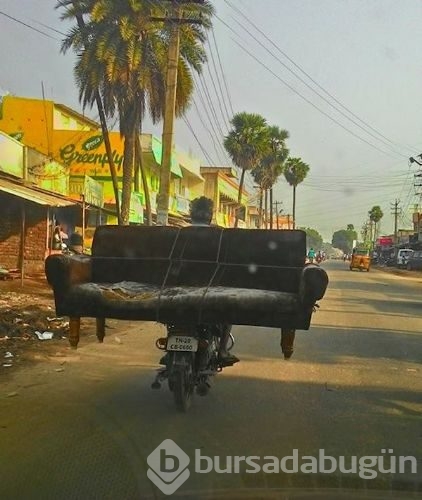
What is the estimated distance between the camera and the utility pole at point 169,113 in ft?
57.7

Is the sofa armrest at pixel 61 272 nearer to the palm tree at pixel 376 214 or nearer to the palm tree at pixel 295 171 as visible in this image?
the palm tree at pixel 295 171

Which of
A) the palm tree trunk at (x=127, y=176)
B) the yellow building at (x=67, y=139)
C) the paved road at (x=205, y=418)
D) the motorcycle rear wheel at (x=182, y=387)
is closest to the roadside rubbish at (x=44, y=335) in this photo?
the paved road at (x=205, y=418)

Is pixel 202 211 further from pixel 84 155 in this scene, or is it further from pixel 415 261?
pixel 415 261

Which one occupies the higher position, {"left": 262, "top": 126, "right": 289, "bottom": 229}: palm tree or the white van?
{"left": 262, "top": 126, "right": 289, "bottom": 229}: palm tree

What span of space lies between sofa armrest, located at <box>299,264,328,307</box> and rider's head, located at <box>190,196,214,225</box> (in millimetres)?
1731

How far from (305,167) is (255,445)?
7126 centimetres

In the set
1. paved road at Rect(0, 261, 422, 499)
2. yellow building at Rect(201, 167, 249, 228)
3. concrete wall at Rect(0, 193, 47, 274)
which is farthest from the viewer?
yellow building at Rect(201, 167, 249, 228)

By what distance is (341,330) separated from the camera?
511 inches

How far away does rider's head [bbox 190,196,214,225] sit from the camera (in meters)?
6.71

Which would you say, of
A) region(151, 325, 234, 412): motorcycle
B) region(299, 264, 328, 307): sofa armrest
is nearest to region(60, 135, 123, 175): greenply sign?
region(151, 325, 234, 412): motorcycle

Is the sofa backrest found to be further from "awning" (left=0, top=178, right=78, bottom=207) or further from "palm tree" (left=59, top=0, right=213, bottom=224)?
"palm tree" (left=59, top=0, right=213, bottom=224)

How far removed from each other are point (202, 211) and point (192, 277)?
2.72 ft

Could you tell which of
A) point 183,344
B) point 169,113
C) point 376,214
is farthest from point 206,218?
point 376,214

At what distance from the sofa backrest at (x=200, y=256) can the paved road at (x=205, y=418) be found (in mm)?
1255
